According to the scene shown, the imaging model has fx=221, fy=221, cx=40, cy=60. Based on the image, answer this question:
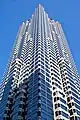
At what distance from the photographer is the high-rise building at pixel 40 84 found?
78625 millimetres

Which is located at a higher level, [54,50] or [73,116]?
[54,50]

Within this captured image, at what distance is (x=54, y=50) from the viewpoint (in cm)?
12656

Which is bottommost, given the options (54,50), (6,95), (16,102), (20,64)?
(16,102)

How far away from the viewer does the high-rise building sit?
258 feet

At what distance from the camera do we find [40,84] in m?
85.2

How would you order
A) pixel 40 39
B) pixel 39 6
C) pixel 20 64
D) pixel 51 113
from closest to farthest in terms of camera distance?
1. pixel 51 113
2. pixel 20 64
3. pixel 40 39
4. pixel 39 6

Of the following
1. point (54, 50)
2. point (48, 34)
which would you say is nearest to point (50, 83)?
point (54, 50)

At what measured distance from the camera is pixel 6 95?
9506cm

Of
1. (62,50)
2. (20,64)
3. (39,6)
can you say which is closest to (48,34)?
(62,50)

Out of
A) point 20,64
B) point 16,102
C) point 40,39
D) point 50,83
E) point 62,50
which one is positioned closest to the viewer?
point 16,102

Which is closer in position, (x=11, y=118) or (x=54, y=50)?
(x=11, y=118)

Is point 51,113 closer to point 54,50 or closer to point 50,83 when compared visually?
point 50,83

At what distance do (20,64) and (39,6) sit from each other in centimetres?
7812

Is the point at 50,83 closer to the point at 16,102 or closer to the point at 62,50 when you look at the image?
the point at 16,102
